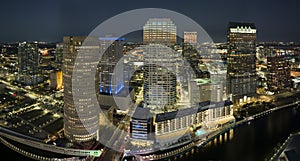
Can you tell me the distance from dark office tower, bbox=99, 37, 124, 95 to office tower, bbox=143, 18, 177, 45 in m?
4.00

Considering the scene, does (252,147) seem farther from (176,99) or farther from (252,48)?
(252,48)

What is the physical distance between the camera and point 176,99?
8609 mm

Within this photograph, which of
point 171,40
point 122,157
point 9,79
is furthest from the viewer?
point 171,40

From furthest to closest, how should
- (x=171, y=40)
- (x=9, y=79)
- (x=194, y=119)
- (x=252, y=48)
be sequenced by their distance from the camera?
(x=171, y=40)
(x=9, y=79)
(x=252, y=48)
(x=194, y=119)

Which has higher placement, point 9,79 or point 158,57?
point 158,57

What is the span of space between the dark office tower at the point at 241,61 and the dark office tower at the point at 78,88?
5.48 metres

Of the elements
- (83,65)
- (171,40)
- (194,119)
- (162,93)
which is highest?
(171,40)

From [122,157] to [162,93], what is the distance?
132 inches

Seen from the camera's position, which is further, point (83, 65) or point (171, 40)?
point (171, 40)

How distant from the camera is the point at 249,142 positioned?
6.36m

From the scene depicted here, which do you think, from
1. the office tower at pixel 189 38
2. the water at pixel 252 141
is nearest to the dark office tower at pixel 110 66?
the water at pixel 252 141

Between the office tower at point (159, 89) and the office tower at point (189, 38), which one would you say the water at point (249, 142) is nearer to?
the office tower at point (159, 89)

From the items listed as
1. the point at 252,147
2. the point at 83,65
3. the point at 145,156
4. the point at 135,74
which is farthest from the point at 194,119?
the point at 135,74

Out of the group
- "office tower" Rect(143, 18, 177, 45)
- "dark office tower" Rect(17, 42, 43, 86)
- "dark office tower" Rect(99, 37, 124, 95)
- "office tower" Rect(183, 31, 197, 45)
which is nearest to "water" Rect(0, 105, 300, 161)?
"dark office tower" Rect(99, 37, 124, 95)
